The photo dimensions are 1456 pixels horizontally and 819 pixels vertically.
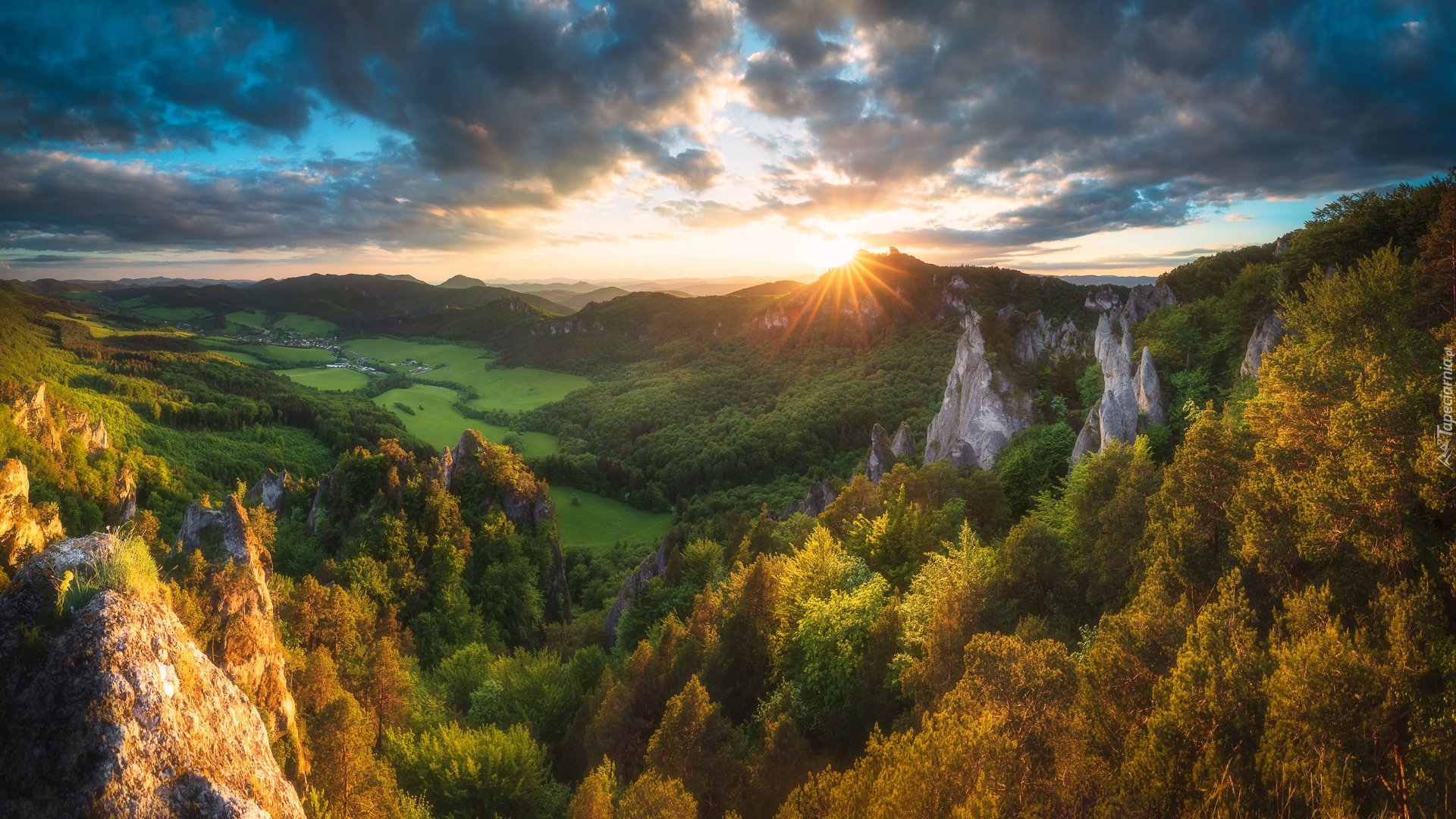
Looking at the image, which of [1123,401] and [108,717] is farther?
[1123,401]

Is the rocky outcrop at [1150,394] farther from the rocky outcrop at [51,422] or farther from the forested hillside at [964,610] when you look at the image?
the rocky outcrop at [51,422]

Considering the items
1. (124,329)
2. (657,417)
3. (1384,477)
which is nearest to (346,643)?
(1384,477)

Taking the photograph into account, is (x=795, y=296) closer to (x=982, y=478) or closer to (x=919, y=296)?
(x=919, y=296)

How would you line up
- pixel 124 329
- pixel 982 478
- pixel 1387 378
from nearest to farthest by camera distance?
pixel 1387 378 < pixel 982 478 < pixel 124 329

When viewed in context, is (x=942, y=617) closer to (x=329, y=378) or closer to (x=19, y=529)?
(x=19, y=529)

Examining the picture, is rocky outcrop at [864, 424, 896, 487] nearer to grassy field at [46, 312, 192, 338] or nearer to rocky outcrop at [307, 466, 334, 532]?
rocky outcrop at [307, 466, 334, 532]

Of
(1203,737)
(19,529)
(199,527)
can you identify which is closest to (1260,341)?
(1203,737)

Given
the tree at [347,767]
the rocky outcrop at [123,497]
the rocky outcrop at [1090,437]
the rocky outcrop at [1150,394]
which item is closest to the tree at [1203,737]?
the tree at [347,767]
